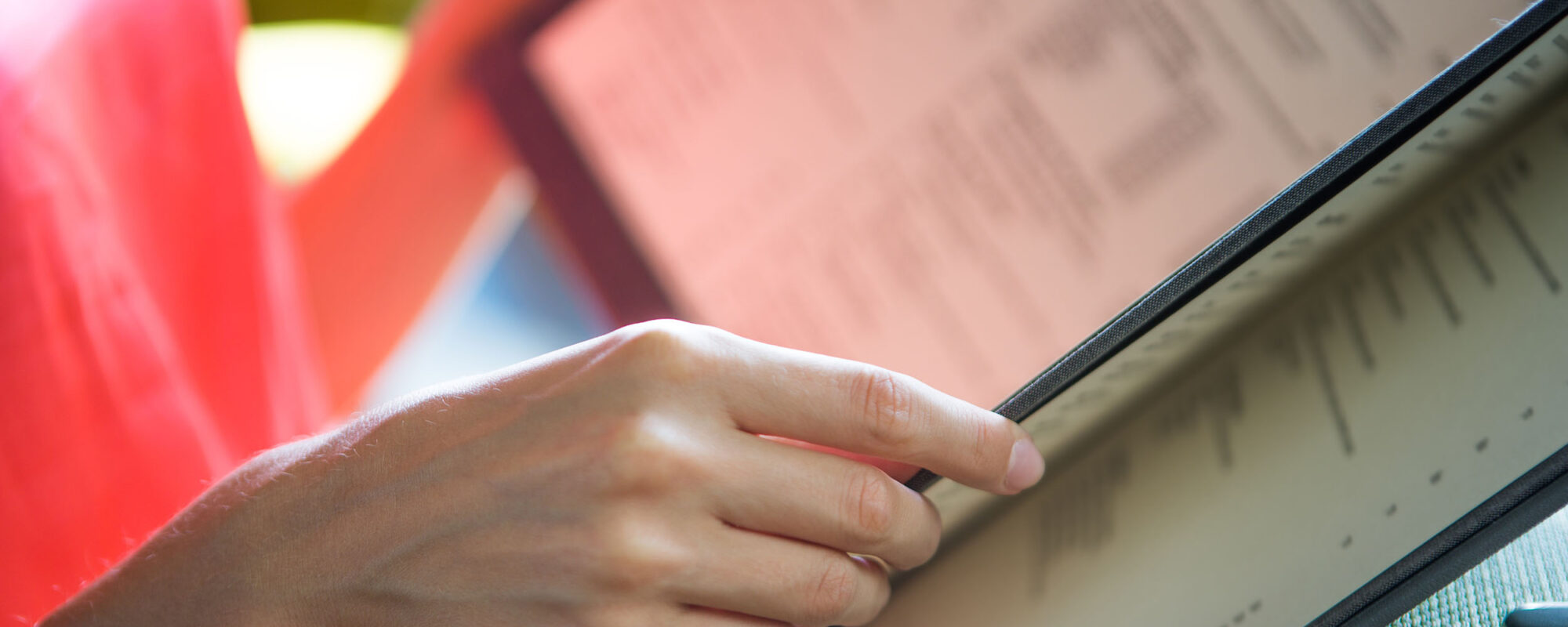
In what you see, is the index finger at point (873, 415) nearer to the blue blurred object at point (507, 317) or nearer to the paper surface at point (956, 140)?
the paper surface at point (956, 140)

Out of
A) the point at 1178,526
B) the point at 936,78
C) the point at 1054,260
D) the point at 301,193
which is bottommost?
the point at 1178,526

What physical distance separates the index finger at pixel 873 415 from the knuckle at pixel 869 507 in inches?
0.5

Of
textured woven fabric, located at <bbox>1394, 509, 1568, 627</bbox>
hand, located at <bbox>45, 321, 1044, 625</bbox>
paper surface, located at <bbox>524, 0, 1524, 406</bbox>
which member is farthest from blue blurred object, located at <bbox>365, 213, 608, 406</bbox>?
textured woven fabric, located at <bbox>1394, 509, 1568, 627</bbox>

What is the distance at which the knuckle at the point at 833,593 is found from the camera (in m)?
0.31

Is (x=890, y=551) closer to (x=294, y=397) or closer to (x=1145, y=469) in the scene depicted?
(x=1145, y=469)

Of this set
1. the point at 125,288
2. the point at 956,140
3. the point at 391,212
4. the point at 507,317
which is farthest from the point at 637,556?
the point at 507,317

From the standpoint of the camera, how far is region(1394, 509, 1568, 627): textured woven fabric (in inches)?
12.5

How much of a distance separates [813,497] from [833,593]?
0.04 metres

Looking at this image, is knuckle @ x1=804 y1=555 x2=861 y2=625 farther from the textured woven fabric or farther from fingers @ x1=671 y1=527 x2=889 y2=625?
the textured woven fabric

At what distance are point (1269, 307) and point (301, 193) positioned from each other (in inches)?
31.6

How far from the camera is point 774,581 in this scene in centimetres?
31

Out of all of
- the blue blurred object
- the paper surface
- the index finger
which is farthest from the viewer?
the blue blurred object

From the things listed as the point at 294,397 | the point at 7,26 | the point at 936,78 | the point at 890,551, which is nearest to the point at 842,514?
the point at 890,551

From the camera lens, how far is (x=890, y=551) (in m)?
0.32
